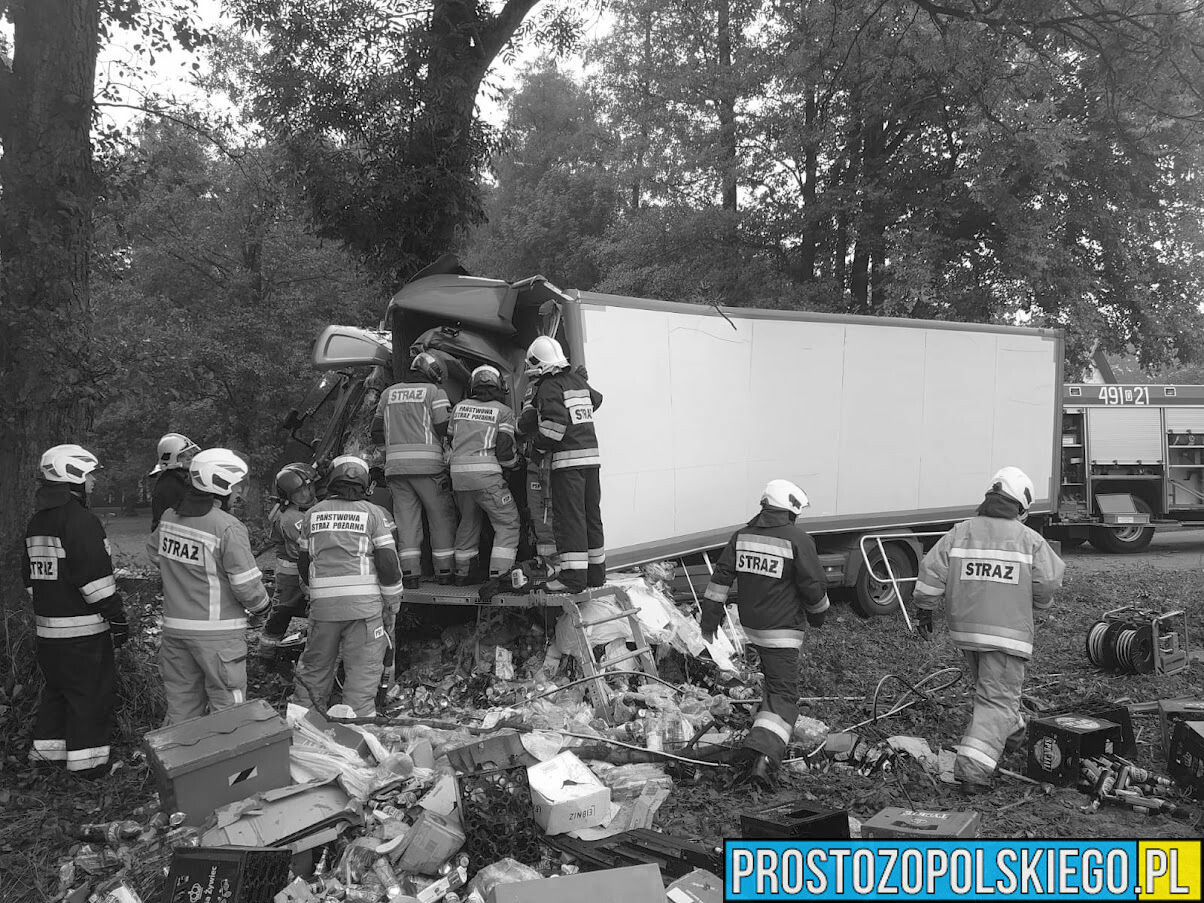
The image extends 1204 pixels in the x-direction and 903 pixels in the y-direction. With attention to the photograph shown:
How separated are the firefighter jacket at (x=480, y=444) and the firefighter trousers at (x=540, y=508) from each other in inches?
8.1

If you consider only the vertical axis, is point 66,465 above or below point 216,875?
above

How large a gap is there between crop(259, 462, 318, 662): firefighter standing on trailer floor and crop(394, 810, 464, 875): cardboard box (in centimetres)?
350

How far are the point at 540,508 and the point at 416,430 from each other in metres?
1.03

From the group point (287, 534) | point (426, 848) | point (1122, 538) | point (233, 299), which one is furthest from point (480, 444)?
point (233, 299)

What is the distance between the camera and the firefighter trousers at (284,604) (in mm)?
7047

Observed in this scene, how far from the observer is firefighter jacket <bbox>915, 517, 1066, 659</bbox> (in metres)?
5.06

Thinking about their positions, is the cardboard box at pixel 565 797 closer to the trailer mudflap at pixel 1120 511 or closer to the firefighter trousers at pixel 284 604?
the firefighter trousers at pixel 284 604

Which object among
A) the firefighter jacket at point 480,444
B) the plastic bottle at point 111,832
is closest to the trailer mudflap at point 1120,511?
the firefighter jacket at point 480,444

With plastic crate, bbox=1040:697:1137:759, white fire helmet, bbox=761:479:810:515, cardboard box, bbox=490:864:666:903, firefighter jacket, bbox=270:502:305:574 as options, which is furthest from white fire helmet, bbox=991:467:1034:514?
firefighter jacket, bbox=270:502:305:574

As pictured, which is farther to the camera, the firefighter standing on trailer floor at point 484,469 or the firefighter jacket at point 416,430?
the firefighter jacket at point 416,430

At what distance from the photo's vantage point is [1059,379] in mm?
10289

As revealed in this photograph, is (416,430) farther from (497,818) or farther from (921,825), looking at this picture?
(921,825)

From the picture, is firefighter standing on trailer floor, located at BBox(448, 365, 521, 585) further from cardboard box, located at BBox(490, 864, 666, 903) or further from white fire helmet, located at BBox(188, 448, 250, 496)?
cardboard box, located at BBox(490, 864, 666, 903)

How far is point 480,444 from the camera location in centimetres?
618
